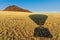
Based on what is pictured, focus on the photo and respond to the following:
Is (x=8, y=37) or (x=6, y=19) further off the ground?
(x=6, y=19)

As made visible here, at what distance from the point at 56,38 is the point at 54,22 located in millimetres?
1335

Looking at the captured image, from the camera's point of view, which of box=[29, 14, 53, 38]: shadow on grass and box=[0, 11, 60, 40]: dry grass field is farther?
box=[29, 14, 53, 38]: shadow on grass

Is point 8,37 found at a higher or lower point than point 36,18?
lower

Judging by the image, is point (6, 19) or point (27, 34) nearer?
point (27, 34)

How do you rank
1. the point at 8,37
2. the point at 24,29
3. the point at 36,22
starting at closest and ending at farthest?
1. the point at 8,37
2. the point at 24,29
3. the point at 36,22

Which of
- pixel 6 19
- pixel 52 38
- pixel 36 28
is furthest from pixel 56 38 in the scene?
pixel 6 19

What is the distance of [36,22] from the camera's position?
10195 millimetres

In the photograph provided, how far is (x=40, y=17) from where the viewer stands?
10453mm

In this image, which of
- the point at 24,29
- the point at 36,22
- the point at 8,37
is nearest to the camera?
the point at 8,37

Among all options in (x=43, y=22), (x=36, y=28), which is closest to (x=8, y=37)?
(x=36, y=28)

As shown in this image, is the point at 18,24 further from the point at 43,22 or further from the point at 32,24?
the point at 43,22

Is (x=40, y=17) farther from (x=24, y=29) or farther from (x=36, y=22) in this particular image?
(x=24, y=29)

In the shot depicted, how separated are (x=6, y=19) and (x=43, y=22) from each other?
194 centimetres

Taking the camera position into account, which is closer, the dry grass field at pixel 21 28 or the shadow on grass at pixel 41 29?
the dry grass field at pixel 21 28
